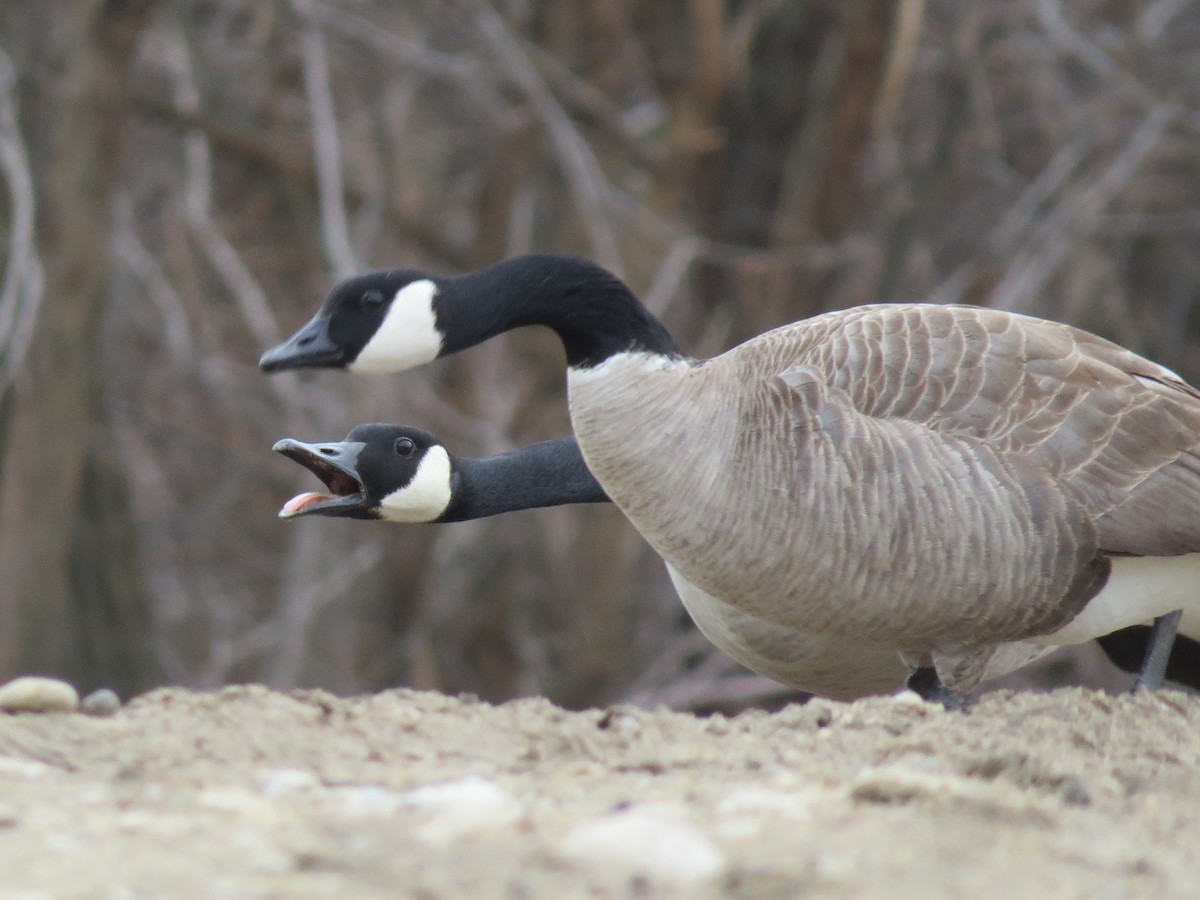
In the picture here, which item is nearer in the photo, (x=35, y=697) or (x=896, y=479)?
(x=35, y=697)

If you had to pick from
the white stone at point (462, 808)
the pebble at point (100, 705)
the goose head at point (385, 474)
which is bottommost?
the pebble at point (100, 705)

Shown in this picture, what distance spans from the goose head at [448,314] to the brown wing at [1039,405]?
0.58m

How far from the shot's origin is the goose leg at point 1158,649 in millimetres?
4531

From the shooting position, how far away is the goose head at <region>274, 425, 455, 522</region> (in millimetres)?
4691

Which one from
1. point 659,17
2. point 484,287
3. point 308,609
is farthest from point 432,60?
point 484,287

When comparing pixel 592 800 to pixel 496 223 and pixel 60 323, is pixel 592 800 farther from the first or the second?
pixel 496 223

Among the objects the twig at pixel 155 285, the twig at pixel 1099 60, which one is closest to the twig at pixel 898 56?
the twig at pixel 1099 60

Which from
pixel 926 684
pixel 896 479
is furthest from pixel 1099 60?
pixel 896 479

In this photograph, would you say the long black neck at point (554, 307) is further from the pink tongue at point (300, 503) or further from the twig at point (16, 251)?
the twig at point (16, 251)

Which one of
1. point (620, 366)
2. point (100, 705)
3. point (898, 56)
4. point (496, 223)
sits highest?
point (898, 56)

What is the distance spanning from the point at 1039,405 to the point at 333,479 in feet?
6.53

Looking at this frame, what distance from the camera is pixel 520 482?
4957 millimetres

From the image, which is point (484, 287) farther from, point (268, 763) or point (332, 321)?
point (268, 763)

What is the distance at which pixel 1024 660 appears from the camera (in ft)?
16.0
